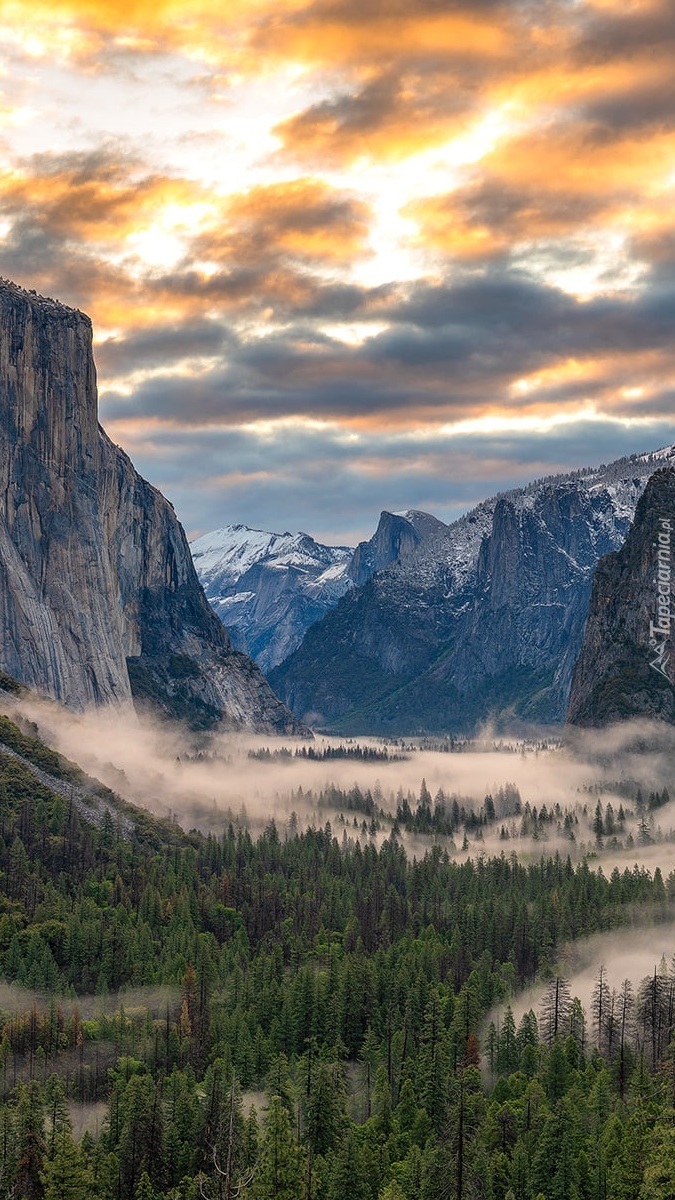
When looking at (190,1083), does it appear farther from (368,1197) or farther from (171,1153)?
(368,1197)

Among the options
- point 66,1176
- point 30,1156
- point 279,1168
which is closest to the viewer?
point 279,1168

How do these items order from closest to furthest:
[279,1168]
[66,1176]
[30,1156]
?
[279,1168]
[66,1176]
[30,1156]

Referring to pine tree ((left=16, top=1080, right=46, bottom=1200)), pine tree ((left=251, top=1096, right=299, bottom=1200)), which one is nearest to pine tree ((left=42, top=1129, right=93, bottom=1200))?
pine tree ((left=16, top=1080, right=46, bottom=1200))

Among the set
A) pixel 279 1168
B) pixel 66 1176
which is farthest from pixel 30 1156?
pixel 279 1168

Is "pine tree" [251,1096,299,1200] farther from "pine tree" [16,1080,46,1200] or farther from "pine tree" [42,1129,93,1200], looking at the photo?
"pine tree" [16,1080,46,1200]

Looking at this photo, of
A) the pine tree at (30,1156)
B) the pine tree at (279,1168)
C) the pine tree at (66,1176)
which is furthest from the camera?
the pine tree at (30,1156)

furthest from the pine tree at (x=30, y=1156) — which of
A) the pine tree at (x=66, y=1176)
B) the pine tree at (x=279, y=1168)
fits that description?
the pine tree at (x=279, y=1168)

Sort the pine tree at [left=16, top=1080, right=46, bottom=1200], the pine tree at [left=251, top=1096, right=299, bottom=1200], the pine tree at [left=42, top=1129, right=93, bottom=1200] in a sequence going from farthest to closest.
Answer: the pine tree at [left=16, top=1080, right=46, bottom=1200], the pine tree at [left=42, top=1129, right=93, bottom=1200], the pine tree at [left=251, top=1096, right=299, bottom=1200]

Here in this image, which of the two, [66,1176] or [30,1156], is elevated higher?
[30,1156]

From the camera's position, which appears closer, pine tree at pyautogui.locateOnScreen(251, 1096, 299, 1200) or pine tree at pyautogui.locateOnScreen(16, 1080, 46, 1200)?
pine tree at pyautogui.locateOnScreen(251, 1096, 299, 1200)

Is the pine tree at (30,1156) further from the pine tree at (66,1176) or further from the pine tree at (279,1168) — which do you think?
the pine tree at (279,1168)

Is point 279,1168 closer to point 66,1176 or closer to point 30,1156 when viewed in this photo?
point 66,1176
